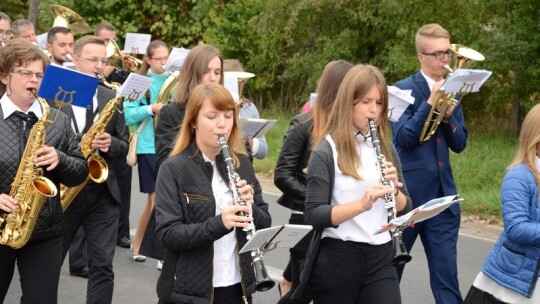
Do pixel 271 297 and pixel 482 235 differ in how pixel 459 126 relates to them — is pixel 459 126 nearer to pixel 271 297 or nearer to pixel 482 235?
pixel 271 297

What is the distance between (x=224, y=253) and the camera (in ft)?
15.5

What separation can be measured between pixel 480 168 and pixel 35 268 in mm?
8906

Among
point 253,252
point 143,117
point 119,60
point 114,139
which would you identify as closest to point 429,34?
point 114,139

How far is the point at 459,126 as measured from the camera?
675 centimetres

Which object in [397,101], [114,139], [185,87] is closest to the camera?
[185,87]

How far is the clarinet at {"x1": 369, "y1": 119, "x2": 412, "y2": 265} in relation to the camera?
4.74 metres

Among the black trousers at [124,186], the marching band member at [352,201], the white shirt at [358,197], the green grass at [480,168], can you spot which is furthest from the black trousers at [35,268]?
the green grass at [480,168]

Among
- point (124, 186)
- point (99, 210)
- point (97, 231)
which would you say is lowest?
point (124, 186)

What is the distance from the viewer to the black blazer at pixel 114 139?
686cm

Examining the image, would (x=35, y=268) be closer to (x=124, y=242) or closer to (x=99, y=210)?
(x=99, y=210)

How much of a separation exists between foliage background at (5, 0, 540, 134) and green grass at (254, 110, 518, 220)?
0.77m

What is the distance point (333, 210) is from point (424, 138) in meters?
2.01

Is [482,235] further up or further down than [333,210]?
further down

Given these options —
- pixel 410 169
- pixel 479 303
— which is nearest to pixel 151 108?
pixel 410 169
